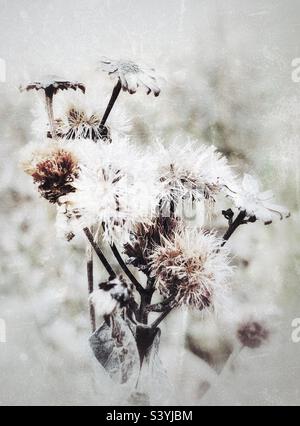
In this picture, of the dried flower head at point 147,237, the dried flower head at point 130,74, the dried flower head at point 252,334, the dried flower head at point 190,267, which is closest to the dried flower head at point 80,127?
the dried flower head at point 130,74

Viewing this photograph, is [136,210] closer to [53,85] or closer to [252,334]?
[53,85]

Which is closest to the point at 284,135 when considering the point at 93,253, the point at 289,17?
the point at 289,17

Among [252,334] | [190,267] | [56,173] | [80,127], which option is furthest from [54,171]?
[252,334]

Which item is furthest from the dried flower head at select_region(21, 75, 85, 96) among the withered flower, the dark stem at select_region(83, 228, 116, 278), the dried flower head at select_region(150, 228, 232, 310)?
the dried flower head at select_region(150, 228, 232, 310)

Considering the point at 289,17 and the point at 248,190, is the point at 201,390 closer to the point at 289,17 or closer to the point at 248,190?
the point at 248,190

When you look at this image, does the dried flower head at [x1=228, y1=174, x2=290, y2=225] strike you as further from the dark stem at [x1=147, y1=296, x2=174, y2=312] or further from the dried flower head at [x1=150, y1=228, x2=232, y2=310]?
the dark stem at [x1=147, y1=296, x2=174, y2=312]

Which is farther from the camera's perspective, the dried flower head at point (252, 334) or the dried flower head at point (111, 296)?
the dried flower head at point (252, 334)

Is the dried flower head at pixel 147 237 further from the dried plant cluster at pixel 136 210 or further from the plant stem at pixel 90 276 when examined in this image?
the plant stem at pixel 90 276

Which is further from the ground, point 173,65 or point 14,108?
point 173,65
